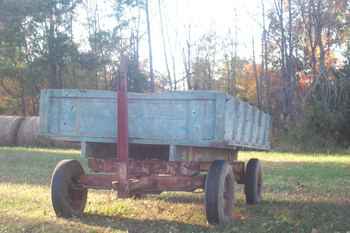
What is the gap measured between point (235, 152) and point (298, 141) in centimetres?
2023

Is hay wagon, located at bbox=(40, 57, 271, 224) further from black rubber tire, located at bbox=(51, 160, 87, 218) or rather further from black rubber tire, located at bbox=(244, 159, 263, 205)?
black rubber tire, located at bbox=(244, 159, 263, 205)

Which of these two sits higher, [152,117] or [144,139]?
[152,117]

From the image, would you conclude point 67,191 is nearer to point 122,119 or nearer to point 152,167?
point 152,167

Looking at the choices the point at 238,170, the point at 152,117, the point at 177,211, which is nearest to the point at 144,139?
the point at 152,117

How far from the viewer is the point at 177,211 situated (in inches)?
340

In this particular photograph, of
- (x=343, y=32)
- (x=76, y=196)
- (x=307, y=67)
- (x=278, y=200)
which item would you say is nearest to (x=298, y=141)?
(x=307, y=67)

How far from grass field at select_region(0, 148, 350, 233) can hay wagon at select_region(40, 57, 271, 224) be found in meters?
0.40

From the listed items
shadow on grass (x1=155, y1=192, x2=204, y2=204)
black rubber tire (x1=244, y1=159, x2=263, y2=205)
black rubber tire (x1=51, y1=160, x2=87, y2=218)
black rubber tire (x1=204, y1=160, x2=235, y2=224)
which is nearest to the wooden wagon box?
black rubber tire (x1=204, y1=160, x2=235, y2=224)

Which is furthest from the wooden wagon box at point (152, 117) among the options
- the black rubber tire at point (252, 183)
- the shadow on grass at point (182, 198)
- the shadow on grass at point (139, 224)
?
the shadow on grass at point (182, 198)

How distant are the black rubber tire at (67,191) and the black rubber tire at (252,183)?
2.92 m

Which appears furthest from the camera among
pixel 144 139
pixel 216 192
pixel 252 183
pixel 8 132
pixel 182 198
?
pixel 8 132

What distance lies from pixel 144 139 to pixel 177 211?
1.84m

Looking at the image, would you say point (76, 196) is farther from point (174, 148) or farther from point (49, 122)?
Answer: point (174, 148)

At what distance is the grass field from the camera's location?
23.2 feet
